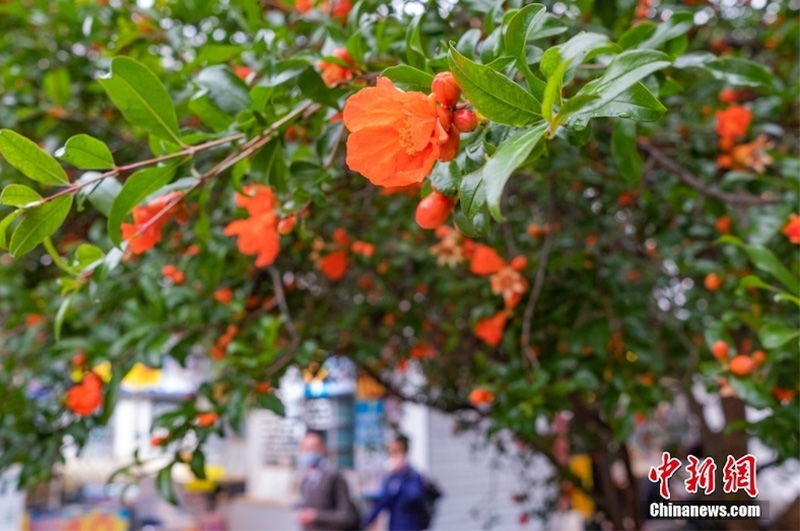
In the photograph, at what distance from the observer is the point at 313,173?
998 mm

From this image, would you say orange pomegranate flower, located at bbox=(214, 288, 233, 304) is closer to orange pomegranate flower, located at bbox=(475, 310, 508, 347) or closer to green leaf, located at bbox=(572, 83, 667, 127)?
orange pomegranate flower, located at bbox=(475, 310, 508, 347)

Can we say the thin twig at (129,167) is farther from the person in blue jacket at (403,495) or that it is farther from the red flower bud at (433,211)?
the person in blue jacket at (403,495)

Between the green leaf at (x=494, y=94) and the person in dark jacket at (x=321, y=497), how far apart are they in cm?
376

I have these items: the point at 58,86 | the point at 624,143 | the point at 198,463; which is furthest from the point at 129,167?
the point at 58,86

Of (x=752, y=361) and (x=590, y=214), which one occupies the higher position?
(x=590, y=214)

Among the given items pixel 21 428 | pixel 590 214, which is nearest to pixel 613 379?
pixel 590 214

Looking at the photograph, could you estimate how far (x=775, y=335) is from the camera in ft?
3.42

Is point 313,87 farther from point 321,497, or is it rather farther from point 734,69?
point 321,497

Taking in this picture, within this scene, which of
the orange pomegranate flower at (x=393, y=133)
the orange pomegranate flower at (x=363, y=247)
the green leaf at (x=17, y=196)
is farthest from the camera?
the orange pomegranate flower at (x=363, y=247)

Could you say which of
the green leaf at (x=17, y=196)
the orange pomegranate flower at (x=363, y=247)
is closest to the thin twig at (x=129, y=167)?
the green leaf at (x=17, y=196)

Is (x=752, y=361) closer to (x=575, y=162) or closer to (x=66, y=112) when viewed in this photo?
(x=575, y=162)

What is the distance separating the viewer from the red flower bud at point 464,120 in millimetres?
604

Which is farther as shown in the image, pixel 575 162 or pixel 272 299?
pixel 272 299

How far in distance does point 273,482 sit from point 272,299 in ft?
19.7
